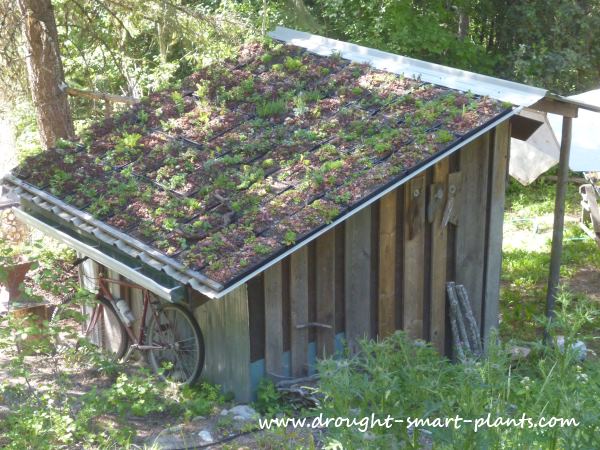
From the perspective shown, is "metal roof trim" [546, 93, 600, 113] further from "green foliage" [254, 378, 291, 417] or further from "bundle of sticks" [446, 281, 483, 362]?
"green foliage" [254, 378, 291, 417]

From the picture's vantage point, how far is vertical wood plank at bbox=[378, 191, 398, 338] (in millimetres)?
7305

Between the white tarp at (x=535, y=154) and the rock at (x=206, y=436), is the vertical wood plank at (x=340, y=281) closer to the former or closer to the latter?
the rock at (x=206, y=436)

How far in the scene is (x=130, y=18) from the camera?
38.3ft

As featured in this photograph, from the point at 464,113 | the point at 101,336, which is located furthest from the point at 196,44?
the point at 464,113

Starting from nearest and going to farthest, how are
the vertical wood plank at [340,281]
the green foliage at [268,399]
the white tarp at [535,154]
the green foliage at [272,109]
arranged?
the green foliage at [268,399] → the vertical wood plank at [340,281] → the green foliage at [272,109] → the white tarp at [535,154]

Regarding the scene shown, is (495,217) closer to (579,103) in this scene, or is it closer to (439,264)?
(439,264)

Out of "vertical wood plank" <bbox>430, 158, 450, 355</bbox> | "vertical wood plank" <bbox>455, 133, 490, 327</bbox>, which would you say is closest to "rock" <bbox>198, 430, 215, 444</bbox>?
"vertical wood plank" <bbox>430, 158, 450, 355</bbox>

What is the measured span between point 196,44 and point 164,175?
14.6 feet

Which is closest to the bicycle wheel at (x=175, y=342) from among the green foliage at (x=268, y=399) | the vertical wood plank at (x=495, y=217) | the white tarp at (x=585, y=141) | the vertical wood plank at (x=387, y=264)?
the green foliage at (x=268, y=399)

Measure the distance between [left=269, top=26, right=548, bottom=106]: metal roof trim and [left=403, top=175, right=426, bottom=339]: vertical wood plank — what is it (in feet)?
3.44

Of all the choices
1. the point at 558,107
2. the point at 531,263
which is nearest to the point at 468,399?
the point at 558,107

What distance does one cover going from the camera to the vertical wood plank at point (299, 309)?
684cm

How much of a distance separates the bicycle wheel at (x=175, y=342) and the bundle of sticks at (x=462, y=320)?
2.65 metres

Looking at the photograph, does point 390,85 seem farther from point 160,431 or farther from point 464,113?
point 160,431
